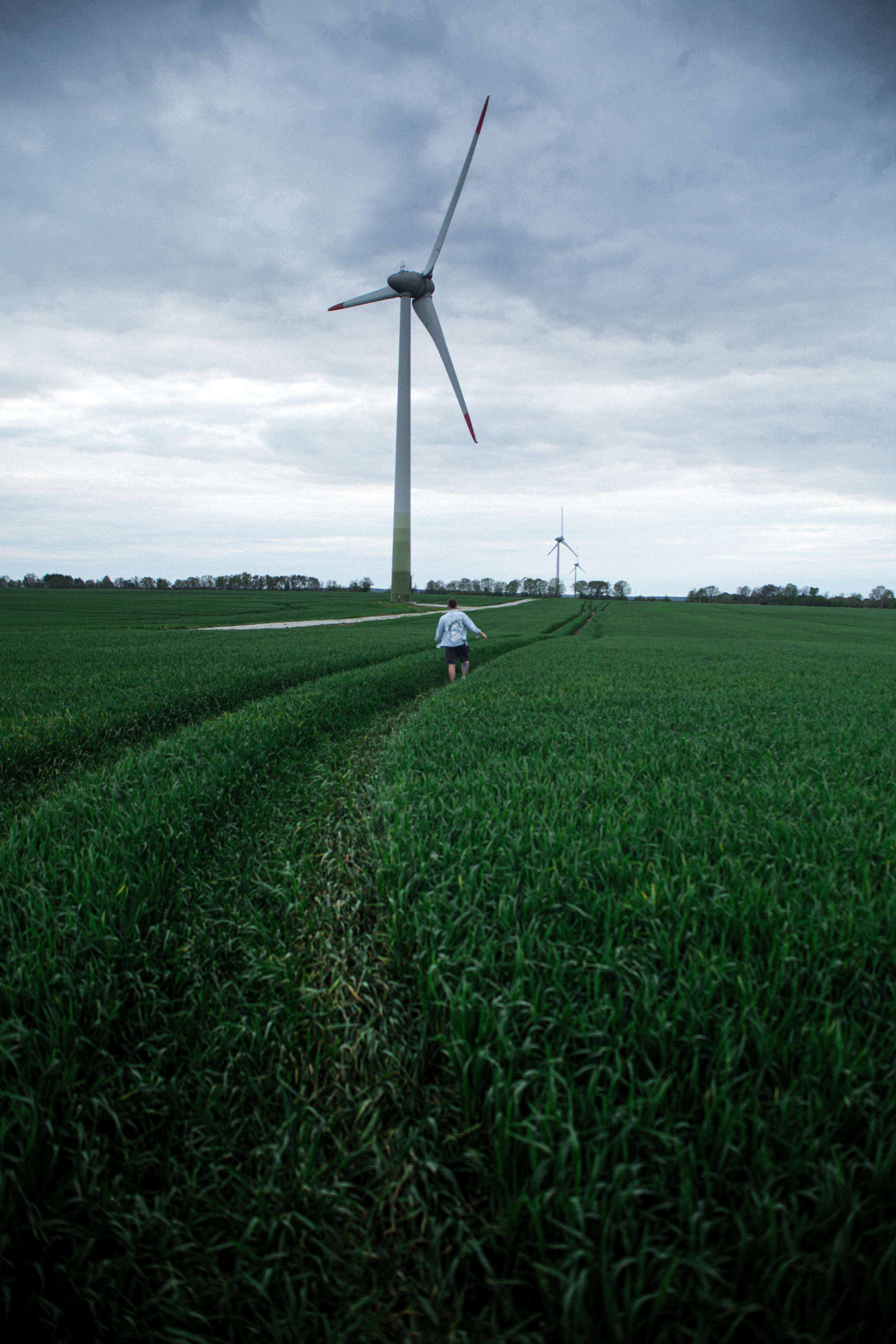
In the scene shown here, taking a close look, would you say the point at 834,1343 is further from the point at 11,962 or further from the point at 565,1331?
the point at 11,962

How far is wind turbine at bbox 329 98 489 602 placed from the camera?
5109 centimetres

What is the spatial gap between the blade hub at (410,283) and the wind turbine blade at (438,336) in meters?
0.54

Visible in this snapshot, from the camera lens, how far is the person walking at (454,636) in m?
16.8

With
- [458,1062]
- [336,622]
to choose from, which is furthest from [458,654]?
[336,622]

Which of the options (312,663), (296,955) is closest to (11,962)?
(296,955)

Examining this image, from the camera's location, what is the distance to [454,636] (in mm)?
16984

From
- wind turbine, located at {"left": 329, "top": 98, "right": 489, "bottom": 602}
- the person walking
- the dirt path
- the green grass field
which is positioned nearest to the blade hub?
wind turbine, located at {"left": 329, "top": 98, "right": 489, "bottom": 602}

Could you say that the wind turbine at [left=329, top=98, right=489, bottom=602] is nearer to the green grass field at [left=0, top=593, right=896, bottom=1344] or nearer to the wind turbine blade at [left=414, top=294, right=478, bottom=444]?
the wind turbine blade at [left=414, top=294, right=478, bottom=444]

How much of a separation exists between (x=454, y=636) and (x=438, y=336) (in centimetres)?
4735

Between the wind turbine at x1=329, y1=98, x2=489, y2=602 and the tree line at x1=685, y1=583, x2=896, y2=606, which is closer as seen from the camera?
the wind turbine at x1=329, y1=98, x2=489, y2=602

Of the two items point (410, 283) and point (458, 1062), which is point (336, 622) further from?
point (458, 1062)

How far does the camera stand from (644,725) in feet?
32.6

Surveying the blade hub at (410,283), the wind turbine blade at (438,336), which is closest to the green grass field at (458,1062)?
the wind turbine blade at (438,336)

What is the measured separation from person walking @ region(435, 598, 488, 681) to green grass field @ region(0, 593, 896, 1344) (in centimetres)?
1038
